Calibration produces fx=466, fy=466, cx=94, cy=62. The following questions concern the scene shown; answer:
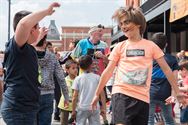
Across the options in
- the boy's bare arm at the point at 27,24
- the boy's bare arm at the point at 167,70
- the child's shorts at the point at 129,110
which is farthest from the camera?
the boy's bare arm at the point at 167,70

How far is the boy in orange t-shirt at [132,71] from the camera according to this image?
4.80 meters

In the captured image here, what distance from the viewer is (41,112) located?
6.04 metres

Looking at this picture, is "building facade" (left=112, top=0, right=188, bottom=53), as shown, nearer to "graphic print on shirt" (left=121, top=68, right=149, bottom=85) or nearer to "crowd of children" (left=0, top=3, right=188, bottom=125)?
"crowd of children" (left=0, top=3, right=188, bottom=125)

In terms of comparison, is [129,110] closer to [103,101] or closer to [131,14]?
[131,14]

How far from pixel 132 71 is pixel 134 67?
0.05 meters

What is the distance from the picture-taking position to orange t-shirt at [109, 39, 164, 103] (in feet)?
15.8

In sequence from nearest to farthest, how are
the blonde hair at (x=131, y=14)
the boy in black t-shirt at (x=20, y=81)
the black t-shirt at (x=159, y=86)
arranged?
1. the boy in black t-shirt at (x=20, y=81)
2. the blonde hair at (x=131, y=14)
3. the black t-shirt at (x=159, y=86)

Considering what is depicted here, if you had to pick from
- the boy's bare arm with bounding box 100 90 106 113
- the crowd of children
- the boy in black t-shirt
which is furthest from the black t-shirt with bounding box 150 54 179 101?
the boy in black t-shirt

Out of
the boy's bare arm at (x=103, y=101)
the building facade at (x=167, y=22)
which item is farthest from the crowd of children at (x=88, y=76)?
the building facade at (x=167, y=22)

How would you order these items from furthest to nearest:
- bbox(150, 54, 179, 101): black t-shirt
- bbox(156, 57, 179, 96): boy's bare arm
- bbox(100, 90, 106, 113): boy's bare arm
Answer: bbox(100, 90, 106, 113): boy's bare arm → bbox(150, 54, 179, 101): black t-shirt → bbox(156, 57, 179, 96): boy's bare arm

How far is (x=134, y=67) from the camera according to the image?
4828mm

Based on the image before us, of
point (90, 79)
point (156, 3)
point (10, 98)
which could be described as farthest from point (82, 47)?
point (156, 3)

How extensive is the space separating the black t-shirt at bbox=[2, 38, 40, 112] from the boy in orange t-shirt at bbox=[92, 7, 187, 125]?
3.34 ft

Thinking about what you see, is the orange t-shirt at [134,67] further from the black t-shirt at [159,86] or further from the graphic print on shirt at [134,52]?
the black t-shirt at [159,86]
